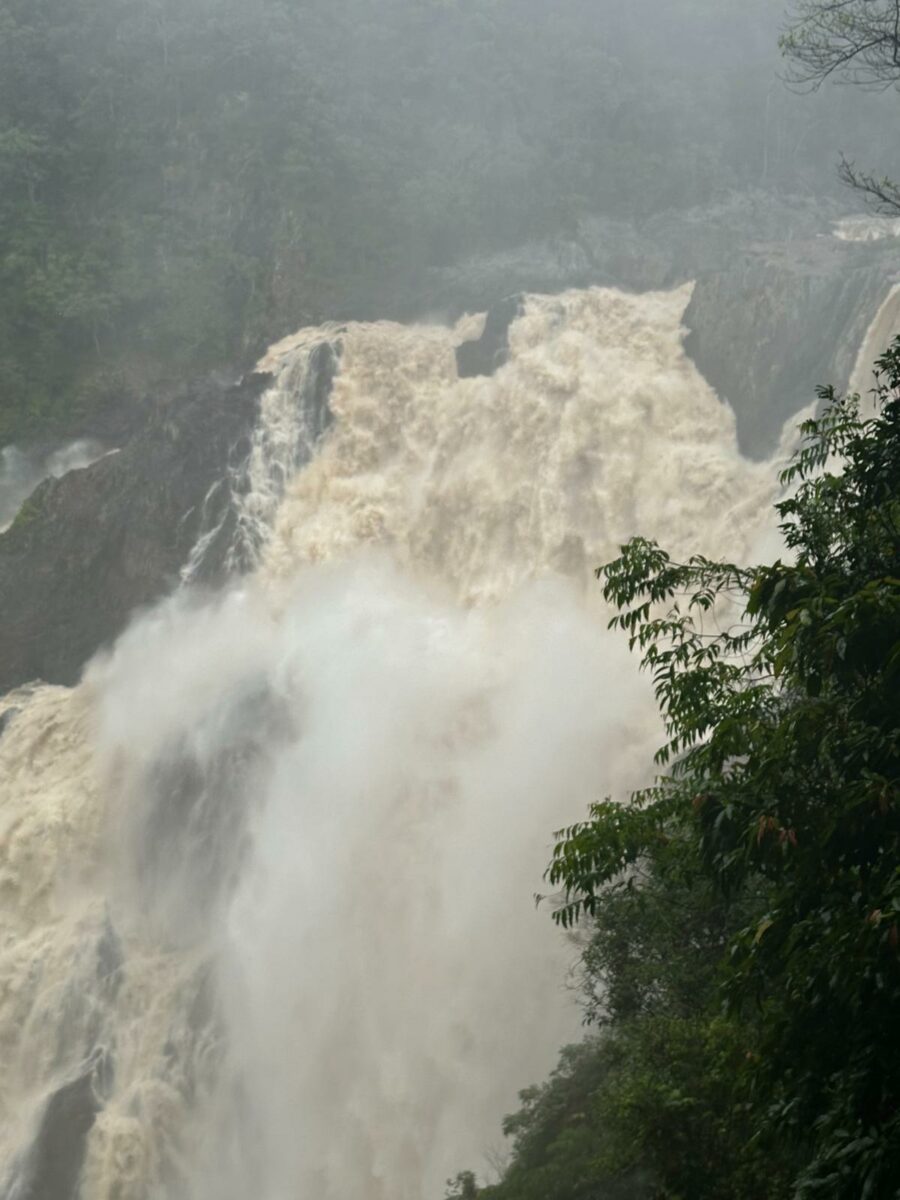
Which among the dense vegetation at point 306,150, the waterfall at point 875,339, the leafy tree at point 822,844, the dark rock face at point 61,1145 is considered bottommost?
the leafy tree at point 822,844

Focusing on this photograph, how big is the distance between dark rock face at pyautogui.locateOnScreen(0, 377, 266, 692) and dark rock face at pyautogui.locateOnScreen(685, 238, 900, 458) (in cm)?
1069

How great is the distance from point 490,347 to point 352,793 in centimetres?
1258

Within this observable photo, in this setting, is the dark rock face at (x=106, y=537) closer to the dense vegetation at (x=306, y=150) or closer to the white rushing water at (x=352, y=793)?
the white rushing water at (x=352, y=793)

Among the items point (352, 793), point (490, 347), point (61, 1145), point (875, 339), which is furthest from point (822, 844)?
point (490, 347)

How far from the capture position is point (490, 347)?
87.0 ft

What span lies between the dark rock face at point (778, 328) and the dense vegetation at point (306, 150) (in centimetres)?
968

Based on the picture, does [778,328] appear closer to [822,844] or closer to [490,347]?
[490,347]

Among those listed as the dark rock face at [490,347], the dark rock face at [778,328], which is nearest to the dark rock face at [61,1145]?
the dark rock face at [778,328]

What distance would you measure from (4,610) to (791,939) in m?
22.5

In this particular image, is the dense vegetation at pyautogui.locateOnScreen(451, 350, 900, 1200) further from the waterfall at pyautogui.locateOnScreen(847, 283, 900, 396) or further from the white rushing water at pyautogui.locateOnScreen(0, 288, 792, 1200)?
the waterfall at pyautogui.locateOnScreen(847, 283, 900, 396)

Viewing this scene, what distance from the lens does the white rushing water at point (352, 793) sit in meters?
15.7

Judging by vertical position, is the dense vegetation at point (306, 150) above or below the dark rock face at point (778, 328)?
above

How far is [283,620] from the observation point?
22.2 meters

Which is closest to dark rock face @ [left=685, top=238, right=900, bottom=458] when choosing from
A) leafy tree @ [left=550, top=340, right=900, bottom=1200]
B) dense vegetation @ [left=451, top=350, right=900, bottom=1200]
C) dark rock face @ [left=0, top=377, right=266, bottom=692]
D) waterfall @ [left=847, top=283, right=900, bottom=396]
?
waterfall @ [left=847, top=283, right=900, bottom=396]
